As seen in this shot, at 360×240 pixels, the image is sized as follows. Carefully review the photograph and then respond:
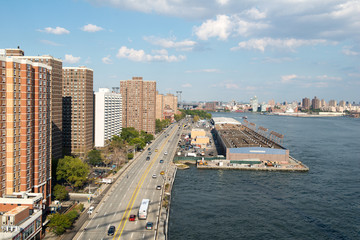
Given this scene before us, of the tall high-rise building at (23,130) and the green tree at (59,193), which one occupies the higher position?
the tall high-rise building at (23,130)

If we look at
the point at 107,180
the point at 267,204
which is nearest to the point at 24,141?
the point at 107,180

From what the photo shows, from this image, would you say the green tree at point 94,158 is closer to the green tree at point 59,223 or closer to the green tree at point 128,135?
the green tree at point 128,135

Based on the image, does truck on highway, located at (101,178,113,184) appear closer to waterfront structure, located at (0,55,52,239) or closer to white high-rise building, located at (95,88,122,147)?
waterfront structure, located at (0,55,52,239)

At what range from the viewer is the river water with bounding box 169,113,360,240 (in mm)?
59128

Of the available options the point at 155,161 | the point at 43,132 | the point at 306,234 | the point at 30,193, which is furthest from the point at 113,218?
the point at 155,161

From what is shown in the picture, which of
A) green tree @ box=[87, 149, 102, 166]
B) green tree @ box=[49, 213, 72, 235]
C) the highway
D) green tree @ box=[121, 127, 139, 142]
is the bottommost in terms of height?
the highway

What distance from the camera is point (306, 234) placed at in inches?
2297

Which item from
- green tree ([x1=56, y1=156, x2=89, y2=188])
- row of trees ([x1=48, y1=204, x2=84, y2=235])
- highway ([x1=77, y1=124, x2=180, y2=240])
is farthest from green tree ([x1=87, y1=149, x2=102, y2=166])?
row of trees ([x1=48, y1=204, x2=84, y2=235])

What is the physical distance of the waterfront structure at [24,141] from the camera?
50031 millimetres

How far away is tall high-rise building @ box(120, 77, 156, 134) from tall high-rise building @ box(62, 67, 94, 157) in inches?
2758

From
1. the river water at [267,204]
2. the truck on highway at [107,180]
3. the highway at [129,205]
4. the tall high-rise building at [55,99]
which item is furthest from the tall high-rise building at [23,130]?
the tall high-rise building at [55,99]

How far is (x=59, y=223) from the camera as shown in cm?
5138

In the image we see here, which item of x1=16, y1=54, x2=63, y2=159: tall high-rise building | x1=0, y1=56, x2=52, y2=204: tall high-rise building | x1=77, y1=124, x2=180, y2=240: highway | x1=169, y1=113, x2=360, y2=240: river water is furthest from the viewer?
x1=16, y1=54, x2=63, y2=159: tall high-rise building

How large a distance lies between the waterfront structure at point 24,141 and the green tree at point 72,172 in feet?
48.2
